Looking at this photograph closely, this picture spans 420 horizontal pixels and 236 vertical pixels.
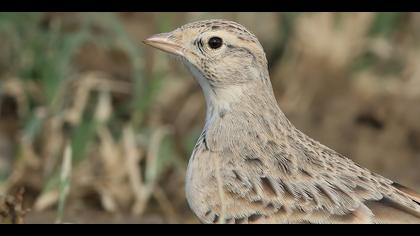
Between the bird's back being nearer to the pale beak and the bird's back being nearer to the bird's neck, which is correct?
the bird's neck

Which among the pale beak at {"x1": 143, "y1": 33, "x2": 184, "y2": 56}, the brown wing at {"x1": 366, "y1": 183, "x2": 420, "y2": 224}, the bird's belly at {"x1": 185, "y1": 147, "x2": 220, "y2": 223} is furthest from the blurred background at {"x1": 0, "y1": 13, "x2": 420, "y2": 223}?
the brown wing at {"x1": 366, "y1": 183, "x2": 420, "y2": 224}

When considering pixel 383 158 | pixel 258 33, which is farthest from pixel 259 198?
pixel 258 33

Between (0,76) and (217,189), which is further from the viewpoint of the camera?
(0,76)

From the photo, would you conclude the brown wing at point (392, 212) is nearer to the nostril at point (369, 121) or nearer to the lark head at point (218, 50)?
the lark head at point (218, 50)

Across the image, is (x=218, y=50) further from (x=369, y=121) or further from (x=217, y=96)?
(x=369, y=121)

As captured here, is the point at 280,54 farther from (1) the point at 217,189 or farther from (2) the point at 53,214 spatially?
(1) the point at 217,189

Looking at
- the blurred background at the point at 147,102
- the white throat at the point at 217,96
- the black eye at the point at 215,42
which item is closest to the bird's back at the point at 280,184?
the white throat at the point at 217,96

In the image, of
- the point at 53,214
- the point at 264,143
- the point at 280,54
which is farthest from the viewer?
the point at 280,54
